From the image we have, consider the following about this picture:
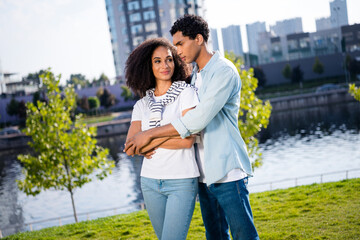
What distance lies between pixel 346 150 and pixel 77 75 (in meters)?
109

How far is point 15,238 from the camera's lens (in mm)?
6426

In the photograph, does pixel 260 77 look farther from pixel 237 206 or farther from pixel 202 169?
pixel 237 206

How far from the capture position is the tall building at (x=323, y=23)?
192 feet

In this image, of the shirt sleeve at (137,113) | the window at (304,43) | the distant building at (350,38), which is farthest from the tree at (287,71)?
the shirt sleeve at (137,113)

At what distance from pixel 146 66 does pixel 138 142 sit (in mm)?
687

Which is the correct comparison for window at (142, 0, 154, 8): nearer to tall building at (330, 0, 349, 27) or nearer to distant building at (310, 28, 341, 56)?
distant building at (310, 28, 341, 56)

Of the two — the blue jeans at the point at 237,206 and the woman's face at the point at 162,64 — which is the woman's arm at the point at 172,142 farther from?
the woman's face at the point at 162,64

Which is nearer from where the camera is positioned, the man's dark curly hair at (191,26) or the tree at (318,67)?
the man's dark curly hair at (191,26)

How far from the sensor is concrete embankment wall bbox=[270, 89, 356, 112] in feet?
135

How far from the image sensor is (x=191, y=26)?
2562mm

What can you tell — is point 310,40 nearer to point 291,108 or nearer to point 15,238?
point 291,108

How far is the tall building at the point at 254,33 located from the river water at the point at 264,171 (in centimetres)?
3434

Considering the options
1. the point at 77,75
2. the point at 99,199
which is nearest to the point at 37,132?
the point at 99,199

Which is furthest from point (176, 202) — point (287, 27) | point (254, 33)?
point (254, 33)
